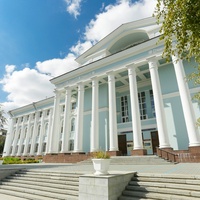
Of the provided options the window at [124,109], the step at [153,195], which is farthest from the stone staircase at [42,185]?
the window at [124,109]

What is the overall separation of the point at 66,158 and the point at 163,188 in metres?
14.7

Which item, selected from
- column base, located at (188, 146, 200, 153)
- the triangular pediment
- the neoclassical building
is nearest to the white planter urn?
the neoclassical building

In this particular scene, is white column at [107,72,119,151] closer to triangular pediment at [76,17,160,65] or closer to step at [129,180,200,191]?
triangular pediment at [76,17,160,65]

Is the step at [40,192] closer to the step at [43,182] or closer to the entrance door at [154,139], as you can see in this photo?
the step at [43,182]

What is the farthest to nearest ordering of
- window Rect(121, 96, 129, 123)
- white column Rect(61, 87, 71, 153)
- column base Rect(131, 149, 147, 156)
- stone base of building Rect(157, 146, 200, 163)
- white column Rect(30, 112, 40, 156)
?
white column Rect(30, 112, 40, 156), window Rect(121, 96, 129, 123), white column Rect(61, 87, 71, 153), column base Rect(131, 149, 147, 156), stone base of building Rect(157, 146, 200, 163)

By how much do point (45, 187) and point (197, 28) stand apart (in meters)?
8.50

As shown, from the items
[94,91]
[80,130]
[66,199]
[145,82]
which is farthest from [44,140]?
[66,199]

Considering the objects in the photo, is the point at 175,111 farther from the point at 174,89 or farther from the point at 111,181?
the point at 111,181

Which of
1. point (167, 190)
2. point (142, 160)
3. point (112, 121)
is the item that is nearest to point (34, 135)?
point (112, 121)

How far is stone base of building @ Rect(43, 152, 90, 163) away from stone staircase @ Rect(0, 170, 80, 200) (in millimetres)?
8049

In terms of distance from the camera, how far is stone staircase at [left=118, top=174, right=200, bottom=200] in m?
5.05

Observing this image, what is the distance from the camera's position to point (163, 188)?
5.56 meters

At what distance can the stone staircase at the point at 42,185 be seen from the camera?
6539mm

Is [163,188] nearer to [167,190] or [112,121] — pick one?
[167,190]
